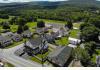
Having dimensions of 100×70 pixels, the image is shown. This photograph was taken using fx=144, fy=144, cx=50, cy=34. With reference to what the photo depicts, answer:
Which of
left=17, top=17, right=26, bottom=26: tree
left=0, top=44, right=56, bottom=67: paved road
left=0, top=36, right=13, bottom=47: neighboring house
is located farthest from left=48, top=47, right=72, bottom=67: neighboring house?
left=17, top=17, right=26, bottom=26: tree

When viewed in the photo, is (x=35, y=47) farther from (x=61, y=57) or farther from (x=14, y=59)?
(x=61, y=57)

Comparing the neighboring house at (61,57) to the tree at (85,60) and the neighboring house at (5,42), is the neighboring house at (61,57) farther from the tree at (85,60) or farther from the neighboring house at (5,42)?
the neighboring house at (5,42)

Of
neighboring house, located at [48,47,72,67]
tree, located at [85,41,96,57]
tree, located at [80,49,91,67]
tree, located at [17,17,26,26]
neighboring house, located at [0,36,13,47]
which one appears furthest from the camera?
tree, located at [17,17,26,26]

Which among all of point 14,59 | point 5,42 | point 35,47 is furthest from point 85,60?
point 5,42

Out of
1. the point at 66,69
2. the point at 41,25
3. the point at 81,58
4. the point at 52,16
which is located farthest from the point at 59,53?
the point at 52,16

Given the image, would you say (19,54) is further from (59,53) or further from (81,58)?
(81,58)

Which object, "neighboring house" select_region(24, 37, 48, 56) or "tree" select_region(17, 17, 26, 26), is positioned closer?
"neighboring house" select_region(24, 37, 48, 56)

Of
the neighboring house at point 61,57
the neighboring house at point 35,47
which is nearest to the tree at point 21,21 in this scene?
the neighboring house at point 35,47

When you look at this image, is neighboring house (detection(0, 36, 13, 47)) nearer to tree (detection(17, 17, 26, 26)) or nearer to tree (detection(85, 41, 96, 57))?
tree (detection(85, 41, 96, 57))

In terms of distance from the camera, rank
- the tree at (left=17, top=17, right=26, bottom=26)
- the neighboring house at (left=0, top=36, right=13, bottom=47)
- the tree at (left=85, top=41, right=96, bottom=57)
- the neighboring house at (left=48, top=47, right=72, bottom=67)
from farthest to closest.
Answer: the tree at (left=17, top=17, right=26, bottom=26) → the neighboring house at (left=0, top=36, right=13, bottom=47) → the tree at (left=85, top=41, right=96, bottom=57) → the neighboring house at (left=48, top=47, right=72, bottom=67)
